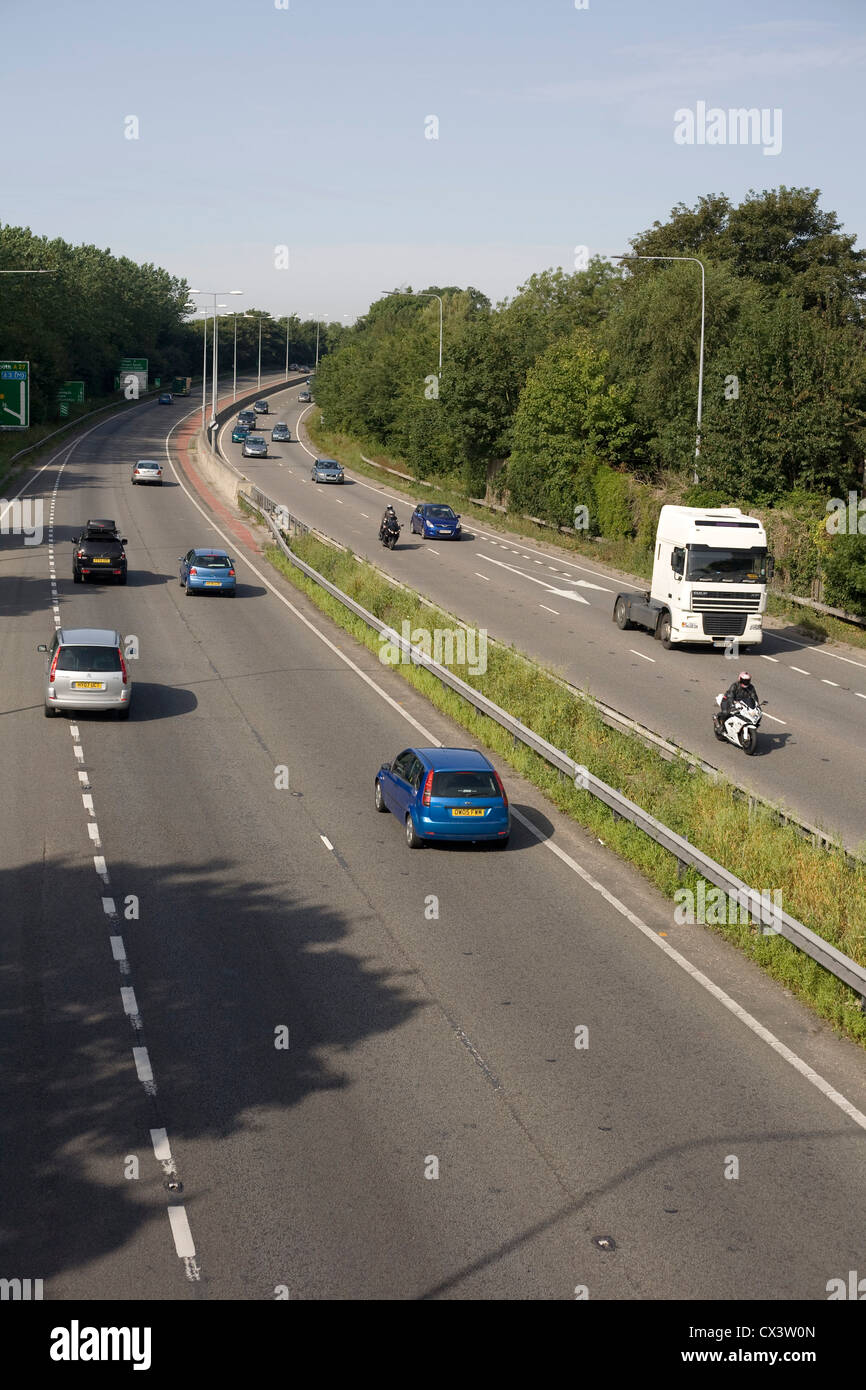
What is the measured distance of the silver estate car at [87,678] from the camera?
25.3 metres

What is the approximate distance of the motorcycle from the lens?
2422cm

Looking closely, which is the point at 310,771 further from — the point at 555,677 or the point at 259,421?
the point at 259,421

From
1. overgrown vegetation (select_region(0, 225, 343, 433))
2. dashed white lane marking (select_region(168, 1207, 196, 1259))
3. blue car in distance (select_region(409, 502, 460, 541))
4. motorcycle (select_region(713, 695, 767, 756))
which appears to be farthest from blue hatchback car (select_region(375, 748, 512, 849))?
overgrown vegetation (select_region(0, 225, 343, 433))

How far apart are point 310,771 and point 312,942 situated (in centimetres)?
758

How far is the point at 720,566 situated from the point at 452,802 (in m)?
17.6

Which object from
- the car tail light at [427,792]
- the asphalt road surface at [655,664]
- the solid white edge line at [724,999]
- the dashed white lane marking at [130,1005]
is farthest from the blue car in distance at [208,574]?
the dashed white lane marking at [130,1005]

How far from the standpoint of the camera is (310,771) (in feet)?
74.1

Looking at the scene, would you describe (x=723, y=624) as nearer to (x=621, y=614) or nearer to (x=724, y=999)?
A: (x=621, y=614)

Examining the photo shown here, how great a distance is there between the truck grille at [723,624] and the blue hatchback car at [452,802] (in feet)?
53.0

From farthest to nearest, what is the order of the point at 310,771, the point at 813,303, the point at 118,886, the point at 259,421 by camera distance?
1. the point at 259,421
2. the point at 813,303
3. the point at 310,771
4. the point at 118,886

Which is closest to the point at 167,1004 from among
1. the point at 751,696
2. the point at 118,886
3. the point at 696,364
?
the point at 118,886

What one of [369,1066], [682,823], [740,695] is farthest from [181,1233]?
[740,695]

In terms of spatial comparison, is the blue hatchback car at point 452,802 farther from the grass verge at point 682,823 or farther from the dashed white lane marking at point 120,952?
the dashed white lane marking at point 120,952

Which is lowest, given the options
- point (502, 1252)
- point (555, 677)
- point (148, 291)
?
point (502, 1252)
